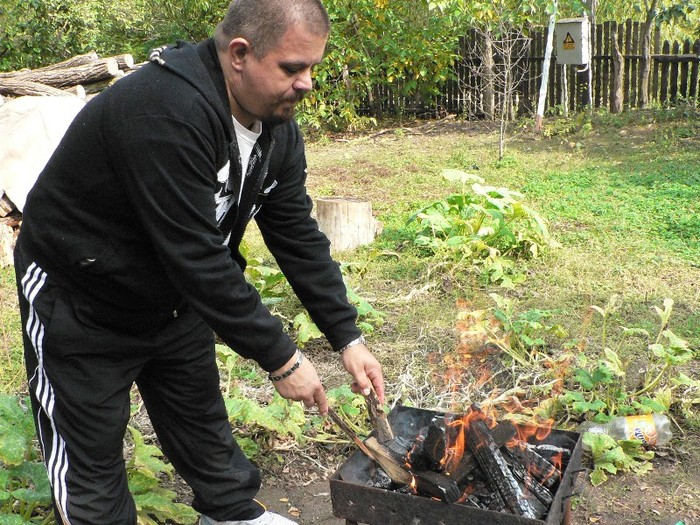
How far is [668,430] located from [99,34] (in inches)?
673

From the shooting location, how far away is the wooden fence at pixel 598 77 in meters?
12.6

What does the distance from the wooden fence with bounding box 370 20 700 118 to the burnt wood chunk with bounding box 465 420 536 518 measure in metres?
10.1

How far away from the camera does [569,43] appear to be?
1227 cm

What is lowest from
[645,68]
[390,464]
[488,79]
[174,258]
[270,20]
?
[645,68]

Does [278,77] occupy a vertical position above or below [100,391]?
above

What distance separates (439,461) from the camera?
288cm

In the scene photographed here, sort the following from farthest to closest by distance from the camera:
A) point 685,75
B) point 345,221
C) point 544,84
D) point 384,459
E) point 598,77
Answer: point 598,77 → point 685,75 → point 544,84 → point 345,221 → point 384,459

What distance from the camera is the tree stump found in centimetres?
713

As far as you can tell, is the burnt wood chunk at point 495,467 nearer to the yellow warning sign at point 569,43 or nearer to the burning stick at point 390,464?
the burning stick at point 390,464

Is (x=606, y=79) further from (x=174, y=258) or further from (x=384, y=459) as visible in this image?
(x=174, y=258)

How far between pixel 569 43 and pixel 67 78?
7.40 metres

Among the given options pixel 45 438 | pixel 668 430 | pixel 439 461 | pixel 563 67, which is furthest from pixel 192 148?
pixel 563 67

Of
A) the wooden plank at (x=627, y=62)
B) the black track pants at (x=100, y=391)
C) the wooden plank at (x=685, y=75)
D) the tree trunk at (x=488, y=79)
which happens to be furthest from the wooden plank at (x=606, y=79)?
the black track pants at (x=100, y=391)

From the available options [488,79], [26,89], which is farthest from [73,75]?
[488,79]
